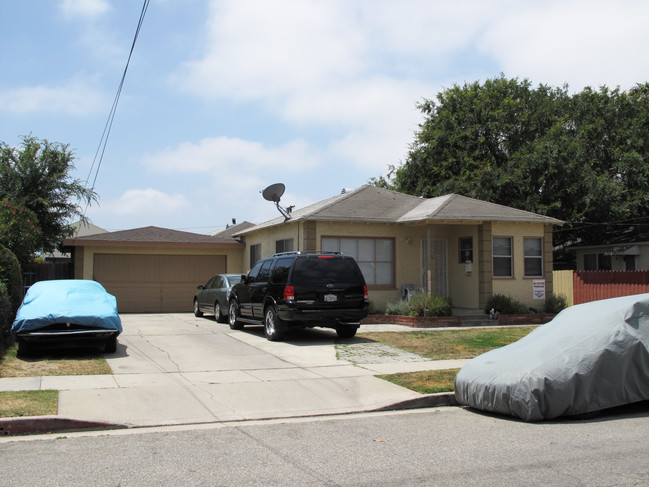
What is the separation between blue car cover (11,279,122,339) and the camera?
1077cm

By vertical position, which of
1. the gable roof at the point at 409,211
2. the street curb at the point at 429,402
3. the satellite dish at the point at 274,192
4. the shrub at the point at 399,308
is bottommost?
the street curb at the point at 429,402

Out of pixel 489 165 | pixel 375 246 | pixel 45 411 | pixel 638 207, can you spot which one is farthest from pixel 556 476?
pixel 638 207

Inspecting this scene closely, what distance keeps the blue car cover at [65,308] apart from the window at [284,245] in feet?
26.3

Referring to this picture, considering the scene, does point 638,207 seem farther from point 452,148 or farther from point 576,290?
point 576,290

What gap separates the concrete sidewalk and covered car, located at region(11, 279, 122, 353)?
0.58 m

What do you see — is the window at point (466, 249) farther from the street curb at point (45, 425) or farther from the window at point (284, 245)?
the street curb at point (45, 425)

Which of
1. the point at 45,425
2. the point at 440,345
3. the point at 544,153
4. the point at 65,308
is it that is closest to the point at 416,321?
the point at 440,345

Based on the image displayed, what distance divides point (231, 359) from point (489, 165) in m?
23.2

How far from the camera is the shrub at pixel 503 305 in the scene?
58.6 ft

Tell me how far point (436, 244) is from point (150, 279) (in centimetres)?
1063

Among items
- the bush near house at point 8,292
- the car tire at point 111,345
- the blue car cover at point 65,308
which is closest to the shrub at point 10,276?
the bush near house at point 8,292

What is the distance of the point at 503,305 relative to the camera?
17.9m

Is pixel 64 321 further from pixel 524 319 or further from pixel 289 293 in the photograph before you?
pixel 524 319

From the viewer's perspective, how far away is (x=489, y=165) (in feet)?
103
